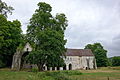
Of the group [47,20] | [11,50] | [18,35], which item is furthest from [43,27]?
[11,50]

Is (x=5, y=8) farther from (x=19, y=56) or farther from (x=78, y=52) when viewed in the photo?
(x=78, y=52)

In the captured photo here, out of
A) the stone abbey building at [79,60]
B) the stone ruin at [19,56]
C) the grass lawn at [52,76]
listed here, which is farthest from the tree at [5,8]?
the stone abbey building at [79,60]

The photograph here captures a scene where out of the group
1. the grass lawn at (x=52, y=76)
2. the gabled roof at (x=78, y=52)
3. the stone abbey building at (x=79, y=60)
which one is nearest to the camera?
the grass lawn at (x=52, y=76)

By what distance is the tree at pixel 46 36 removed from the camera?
30.4 meters

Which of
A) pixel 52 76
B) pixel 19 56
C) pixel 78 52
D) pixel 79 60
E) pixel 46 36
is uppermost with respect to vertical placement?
pixel 46 36

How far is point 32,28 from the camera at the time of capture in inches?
1321

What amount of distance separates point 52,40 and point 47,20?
6.12 metres

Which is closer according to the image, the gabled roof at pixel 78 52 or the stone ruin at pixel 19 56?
the stone ruin at pixel 19 56

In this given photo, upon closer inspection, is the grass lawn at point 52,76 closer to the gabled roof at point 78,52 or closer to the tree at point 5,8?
the tree at point 5,8

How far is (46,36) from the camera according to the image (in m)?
30.3

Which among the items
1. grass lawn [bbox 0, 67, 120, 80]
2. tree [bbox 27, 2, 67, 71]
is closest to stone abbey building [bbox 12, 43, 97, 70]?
tree [bbox 27, 2, 67, 71]

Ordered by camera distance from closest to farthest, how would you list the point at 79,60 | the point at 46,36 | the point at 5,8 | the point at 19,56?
the point at 5,8, the point at 46,36, the point at 19,56, the point at 79,60

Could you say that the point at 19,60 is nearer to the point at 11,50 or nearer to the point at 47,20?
the point at 11,50

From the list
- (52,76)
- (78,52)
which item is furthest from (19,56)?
(78,52)
